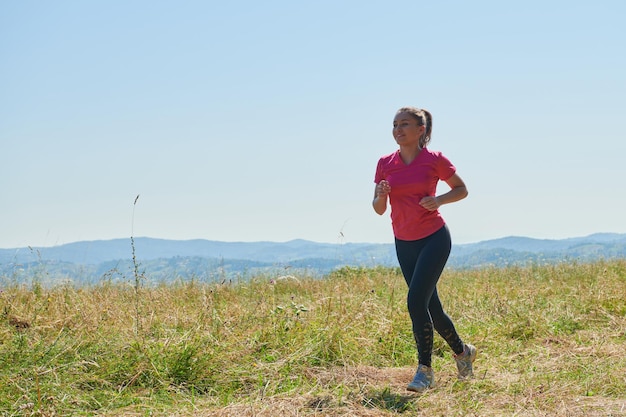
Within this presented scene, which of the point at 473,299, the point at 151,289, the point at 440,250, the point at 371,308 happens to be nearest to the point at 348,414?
the point at 440,250

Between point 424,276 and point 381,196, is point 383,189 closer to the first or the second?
point 381,196

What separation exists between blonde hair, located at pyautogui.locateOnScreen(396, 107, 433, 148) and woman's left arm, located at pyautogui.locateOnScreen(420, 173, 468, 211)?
0.37 m

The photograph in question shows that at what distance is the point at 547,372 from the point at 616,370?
578 millimetres

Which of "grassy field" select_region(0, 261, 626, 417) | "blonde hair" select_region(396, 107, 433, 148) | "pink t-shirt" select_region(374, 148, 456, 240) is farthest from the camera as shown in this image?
"blonde hair" select_region(396, 107, 433, 148)

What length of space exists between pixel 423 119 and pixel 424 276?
1220 mm

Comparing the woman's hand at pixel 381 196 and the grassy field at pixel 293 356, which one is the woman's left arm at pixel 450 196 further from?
the grassy field at pixel 293 356

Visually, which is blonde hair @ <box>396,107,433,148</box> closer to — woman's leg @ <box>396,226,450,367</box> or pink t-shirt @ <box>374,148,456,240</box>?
pink t-shirt @ <box>374,148,456,240</box>

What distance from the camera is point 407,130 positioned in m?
4.83

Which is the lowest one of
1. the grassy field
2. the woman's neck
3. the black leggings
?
the grassy field

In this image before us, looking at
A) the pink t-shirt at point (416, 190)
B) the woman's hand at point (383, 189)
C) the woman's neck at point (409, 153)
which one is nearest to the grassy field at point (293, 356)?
the pink t-shirt at point (416, 190)

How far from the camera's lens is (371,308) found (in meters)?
7.31

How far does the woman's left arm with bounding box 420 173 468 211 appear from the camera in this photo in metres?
4.64

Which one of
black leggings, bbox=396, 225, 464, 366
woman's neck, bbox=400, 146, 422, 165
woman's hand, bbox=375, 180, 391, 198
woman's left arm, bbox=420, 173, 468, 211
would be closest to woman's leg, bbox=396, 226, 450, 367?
black leggings, bbox=396, 225, 464, 366

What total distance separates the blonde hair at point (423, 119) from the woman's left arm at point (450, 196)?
1.21 ft
